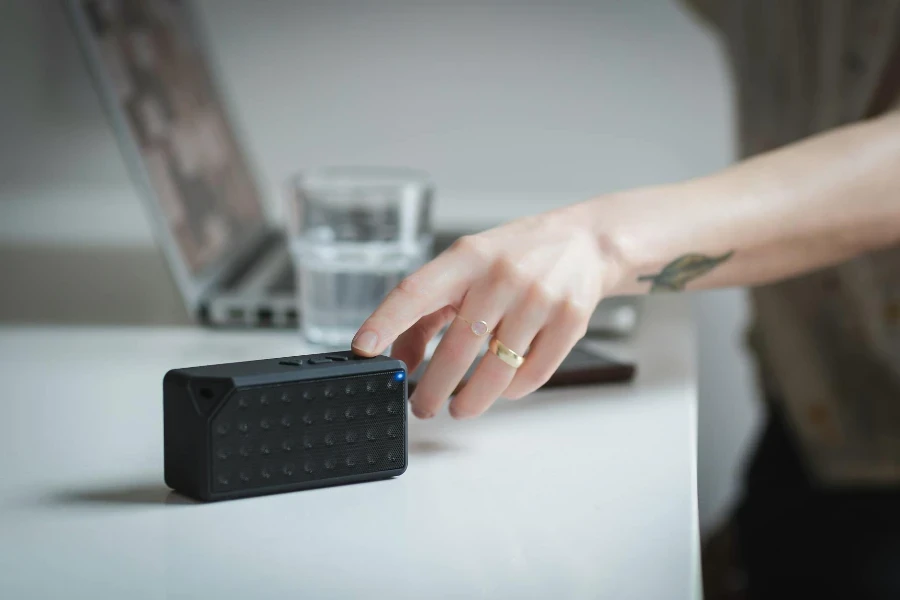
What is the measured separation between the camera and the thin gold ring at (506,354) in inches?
25.8

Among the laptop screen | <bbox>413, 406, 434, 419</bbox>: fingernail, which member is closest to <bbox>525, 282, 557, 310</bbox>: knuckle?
<bbox>413, 406, 434, 419</bbox>: fingernail

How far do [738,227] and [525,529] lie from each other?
1.21ft

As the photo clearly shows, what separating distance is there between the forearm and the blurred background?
25.3 inches

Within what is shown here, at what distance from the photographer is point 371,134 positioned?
1.58 m

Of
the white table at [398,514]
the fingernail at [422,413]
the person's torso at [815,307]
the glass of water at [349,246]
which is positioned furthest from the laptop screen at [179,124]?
the person's torso at [815,307]

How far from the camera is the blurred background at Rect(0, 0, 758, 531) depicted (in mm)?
1450

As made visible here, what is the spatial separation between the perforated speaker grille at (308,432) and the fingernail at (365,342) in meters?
0.02

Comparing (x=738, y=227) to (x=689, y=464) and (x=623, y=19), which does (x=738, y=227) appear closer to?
(x=689, y=464)

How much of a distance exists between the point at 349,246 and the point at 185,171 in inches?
9.1

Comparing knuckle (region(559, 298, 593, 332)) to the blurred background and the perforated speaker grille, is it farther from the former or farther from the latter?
the blurred background

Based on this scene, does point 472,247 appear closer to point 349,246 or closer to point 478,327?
point 478,327

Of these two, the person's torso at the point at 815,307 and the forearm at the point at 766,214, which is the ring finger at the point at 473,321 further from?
the person's torso at the point at 815,307

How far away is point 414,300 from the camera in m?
0.62

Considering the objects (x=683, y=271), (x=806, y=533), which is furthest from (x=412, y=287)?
(x=806, y=533)
